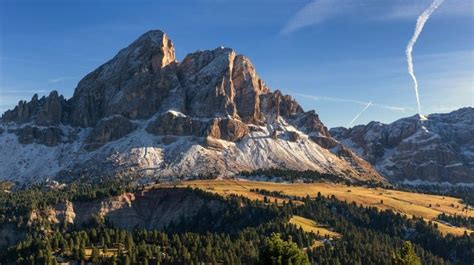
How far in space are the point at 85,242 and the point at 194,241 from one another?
120 ft

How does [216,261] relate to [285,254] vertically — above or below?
below

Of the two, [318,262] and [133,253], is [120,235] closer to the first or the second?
[133,253]

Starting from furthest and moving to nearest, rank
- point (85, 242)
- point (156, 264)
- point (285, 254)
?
point (85, 242)
point (156, 264)
point (285, 254)

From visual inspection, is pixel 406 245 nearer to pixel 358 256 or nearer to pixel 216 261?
pixel 216 261

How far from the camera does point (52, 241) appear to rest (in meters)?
193

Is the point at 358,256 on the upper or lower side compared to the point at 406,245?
lower

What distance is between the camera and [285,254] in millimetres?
77125

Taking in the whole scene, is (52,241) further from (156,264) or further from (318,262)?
(318,262)

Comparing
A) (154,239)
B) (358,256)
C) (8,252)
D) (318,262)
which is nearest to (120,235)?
(154,239)

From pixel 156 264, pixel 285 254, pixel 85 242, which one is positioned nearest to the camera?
pixel 285 254

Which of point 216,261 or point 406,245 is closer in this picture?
point 406,245

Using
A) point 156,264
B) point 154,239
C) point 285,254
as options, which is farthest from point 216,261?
point 285,254

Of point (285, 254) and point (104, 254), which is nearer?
point (285, 254)

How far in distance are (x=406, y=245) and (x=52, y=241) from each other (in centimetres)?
14523
